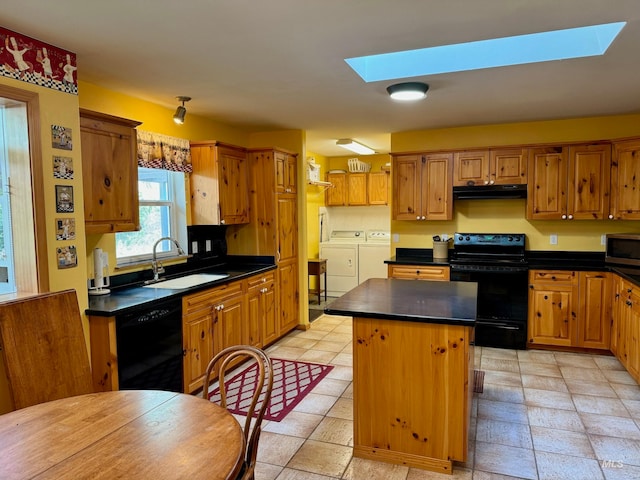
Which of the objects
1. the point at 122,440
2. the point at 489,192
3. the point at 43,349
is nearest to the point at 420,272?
the point at 489,192

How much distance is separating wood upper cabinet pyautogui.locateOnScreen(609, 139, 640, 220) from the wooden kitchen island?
9.05 feet

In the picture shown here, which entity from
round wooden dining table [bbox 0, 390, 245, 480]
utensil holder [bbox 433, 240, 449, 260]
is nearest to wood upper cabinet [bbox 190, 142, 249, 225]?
utensil holder [bbox 433, 240, 449, 260]

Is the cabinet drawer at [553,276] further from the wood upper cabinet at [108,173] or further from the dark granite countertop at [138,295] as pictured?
the wood upper cabinet at [108,173]

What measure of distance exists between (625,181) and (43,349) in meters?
4.93

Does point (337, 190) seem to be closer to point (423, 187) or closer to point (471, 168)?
point (423, 187)

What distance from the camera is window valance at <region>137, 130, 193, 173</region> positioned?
3480 millimetres

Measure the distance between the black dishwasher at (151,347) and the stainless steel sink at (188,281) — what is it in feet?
1.69

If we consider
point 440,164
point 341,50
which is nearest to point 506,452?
point 341,50

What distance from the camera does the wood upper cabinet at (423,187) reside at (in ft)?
15.9

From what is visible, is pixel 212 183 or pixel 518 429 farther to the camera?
pixel 212 183

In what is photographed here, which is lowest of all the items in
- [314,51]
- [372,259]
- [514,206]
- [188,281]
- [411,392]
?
[411,392]

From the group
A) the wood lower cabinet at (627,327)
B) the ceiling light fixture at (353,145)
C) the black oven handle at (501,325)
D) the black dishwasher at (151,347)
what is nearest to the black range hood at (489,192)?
the wood lower cabinet at (627,327)

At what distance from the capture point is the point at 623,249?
160 inches

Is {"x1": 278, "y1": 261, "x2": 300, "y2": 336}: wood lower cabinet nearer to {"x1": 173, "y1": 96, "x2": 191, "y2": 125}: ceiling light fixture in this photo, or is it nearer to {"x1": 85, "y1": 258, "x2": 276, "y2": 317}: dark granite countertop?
{"x1": 85, "y1": 258, "x2": 276, "y2": 317}: dark granite countertop
